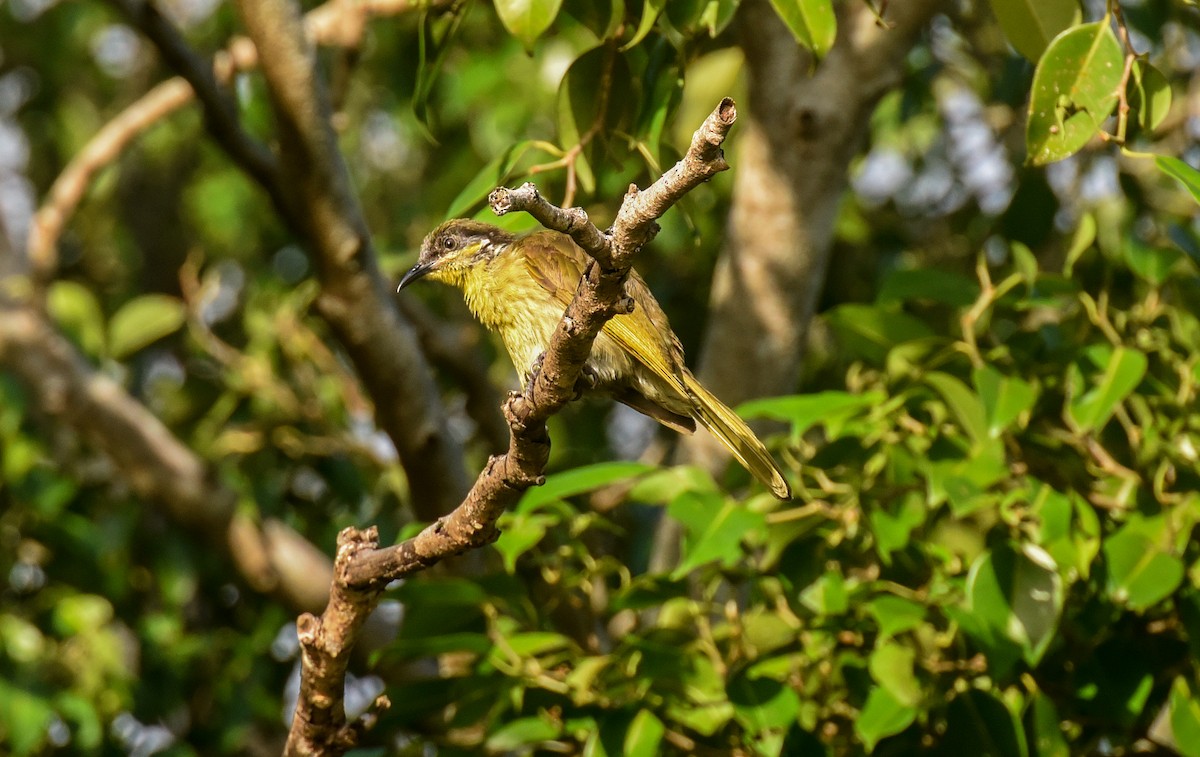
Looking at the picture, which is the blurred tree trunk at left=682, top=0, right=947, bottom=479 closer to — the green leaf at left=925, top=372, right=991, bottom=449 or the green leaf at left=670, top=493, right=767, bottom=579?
the green leaf at left=925, top=372, right=991, bottom=449

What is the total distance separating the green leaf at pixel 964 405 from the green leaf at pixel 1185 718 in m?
0.67

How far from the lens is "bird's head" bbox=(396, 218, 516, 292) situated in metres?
4.11

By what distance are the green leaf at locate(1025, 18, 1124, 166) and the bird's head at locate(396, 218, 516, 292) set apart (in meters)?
1.72

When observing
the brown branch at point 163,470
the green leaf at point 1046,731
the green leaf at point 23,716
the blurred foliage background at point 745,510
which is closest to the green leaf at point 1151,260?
the blurred foliage background at point 745,510

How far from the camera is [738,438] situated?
3.38 metres

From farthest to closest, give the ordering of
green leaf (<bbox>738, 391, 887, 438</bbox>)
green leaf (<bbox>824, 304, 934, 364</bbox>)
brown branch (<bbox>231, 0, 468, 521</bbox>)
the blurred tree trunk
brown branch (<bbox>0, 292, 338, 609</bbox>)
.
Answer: brown branch (<bbox>0, 292, 338, 609</bbox>), the blurred tree trunk, brown branch (<bbox>231, 0, 468, 521</bbox>), green leaf (<bbox>824, 304, 934, 364</bbox>), green leaf (<bbox>738, 391, 887, 438</bbox>)

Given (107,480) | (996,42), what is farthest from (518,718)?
A: (996,42)

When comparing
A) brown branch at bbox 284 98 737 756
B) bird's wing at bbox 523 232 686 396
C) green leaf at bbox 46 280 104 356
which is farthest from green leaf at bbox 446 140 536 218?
green leaf at bbox 46 280 104 356

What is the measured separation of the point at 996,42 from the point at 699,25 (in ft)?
12.8

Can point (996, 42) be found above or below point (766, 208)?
below

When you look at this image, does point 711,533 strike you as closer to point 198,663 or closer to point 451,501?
point 451,501

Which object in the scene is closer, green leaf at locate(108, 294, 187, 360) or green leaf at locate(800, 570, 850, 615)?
green leaf at locate(800, 570, 850, 615)

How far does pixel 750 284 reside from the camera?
179 inches

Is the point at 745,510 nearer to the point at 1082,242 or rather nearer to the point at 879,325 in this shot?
the point at 879,325
